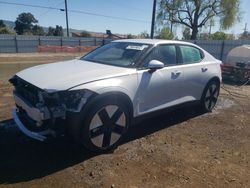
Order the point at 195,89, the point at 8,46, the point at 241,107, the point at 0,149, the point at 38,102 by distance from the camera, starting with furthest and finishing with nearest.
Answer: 1. the point at 8,46
2. the point at 241,107
3. the point at 195,89
4. the point at 0,149
5. the point at 38,102

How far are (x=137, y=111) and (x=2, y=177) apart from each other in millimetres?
2103

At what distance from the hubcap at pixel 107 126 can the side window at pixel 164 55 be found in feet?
3.44

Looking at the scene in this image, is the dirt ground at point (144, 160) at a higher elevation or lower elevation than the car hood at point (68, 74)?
lower

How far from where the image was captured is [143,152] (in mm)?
4184

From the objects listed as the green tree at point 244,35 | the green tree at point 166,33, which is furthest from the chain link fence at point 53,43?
the green tree at point 244,35

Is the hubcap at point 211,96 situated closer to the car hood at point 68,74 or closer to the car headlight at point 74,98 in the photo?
the car hood at point 68,74

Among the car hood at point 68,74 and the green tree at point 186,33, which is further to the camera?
the green tree at point 186,33

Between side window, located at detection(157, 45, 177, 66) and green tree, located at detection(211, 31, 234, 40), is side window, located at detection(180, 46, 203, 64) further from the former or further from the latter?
green tree, located at detection(211, 31, 234, 40)

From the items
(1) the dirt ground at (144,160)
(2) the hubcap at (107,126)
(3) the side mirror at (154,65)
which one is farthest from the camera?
(3) the side mirror at (154,65)

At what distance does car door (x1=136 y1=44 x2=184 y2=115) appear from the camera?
4.38 meters

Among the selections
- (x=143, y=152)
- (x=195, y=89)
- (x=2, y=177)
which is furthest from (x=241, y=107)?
(x=2, y=177)

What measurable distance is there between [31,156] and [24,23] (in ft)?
239

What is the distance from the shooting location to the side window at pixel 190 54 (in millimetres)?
5383

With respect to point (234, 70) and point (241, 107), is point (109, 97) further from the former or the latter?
point (234, 70)
